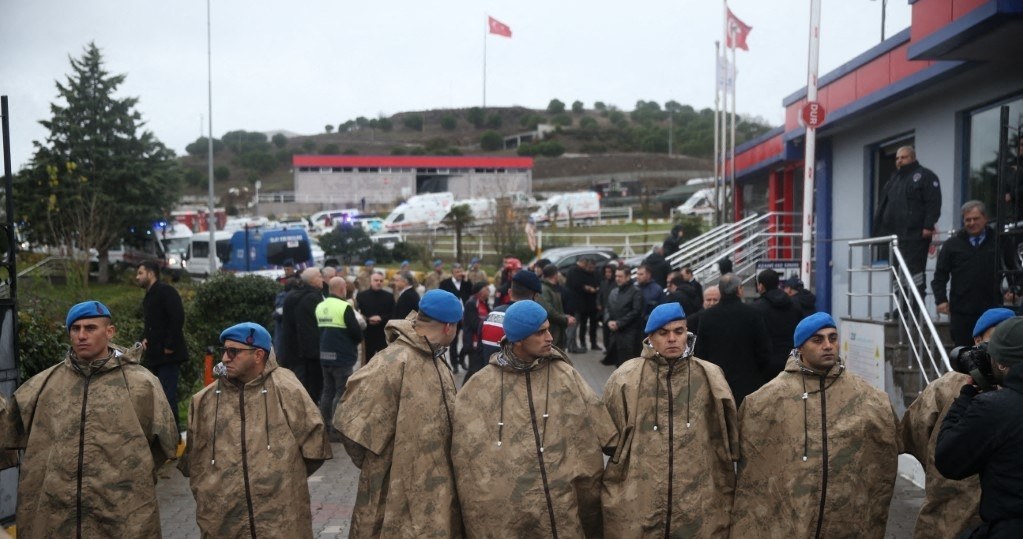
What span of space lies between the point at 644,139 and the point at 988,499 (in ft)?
312

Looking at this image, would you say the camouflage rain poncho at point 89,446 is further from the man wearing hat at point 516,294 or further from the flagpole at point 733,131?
the flagpole at point 733,131

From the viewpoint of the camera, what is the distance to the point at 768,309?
8.94 meters

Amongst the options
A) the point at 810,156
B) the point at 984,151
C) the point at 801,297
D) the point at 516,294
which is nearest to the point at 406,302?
the point at 516,294

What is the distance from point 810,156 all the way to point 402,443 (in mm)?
8804

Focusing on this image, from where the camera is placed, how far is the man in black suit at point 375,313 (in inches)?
463

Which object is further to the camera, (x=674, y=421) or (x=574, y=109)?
(x=574, y=109)

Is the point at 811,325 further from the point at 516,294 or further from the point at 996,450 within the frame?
the point at 516,294

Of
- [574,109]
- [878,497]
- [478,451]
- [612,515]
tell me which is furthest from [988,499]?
[574,109]

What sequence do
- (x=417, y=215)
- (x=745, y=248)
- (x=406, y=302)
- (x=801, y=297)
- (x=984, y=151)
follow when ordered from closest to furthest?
(x=801, y=297) → (x=984, y=151) → (x=406, y=302) → (x=745, y=248) → (x=417, y=215)

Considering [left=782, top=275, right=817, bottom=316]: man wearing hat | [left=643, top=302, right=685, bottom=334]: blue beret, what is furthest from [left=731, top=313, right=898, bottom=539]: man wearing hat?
[left=782, top=275, right=817, bottom=316]: man wearing hat

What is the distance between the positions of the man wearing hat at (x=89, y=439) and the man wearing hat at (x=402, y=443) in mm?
1171

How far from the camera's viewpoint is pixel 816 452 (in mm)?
5129

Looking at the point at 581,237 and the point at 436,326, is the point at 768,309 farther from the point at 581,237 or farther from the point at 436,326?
the point at 581,237

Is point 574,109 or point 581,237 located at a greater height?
point 574,109
